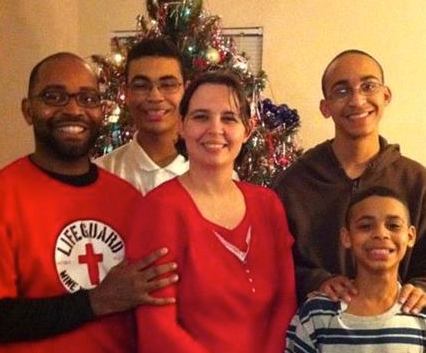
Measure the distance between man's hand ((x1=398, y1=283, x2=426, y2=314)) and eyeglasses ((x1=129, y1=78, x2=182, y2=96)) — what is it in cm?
110

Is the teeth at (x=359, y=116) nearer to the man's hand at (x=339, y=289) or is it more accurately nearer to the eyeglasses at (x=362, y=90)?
the eyeglasses at (x=362, y=90)

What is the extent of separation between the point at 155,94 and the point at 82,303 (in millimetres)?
932

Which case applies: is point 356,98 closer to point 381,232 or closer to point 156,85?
point 381,232

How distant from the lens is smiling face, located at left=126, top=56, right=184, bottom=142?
7.88 feet

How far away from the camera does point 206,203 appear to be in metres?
1.77

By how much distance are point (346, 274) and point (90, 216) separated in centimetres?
81

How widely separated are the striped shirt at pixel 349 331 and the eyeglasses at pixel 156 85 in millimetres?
980

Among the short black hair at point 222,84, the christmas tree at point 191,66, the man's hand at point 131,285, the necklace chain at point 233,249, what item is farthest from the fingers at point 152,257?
the christmas tree at point 191,66

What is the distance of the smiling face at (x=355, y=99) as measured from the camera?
2113 mm

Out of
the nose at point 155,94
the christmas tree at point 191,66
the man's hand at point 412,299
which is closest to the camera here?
the man's hand at point 412,299

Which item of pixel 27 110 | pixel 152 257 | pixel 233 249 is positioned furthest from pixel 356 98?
pixel 27 110

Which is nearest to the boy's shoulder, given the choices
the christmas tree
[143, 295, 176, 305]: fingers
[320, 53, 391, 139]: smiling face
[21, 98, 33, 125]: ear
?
[143, 295, 176, 305]: fingers

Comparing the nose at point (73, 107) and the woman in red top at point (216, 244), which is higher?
→ the nose at point (73, 107)

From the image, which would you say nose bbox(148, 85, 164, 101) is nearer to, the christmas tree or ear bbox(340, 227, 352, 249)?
the christmas tree
